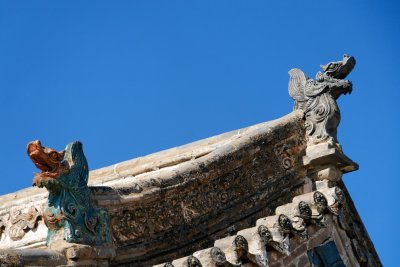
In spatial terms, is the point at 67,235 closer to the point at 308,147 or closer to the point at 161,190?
the point at 161,190

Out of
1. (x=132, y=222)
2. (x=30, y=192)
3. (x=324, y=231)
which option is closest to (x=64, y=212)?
(x=132, y=222)

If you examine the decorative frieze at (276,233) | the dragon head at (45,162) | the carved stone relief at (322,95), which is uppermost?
the carved stone relief at (322,95)

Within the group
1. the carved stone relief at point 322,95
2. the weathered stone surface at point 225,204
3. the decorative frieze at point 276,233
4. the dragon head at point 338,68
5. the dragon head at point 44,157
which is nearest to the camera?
the dragon head at point 44,157

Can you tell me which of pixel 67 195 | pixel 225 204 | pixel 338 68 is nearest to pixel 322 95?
pixel 338 68

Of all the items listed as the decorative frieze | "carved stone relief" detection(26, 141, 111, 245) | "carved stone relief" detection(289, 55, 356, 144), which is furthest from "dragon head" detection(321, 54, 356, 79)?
"carved stone relief" detection(26, 141, 111, 245)

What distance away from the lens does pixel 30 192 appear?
56.0 feet

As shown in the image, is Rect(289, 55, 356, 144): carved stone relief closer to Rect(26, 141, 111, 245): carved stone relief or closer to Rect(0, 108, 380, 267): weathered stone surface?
Rect(0, 108, 380, 267): weathered stone surface

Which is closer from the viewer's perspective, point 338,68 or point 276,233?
point 276,233

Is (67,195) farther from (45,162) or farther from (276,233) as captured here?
(276,233)

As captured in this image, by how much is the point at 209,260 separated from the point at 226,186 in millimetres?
3040

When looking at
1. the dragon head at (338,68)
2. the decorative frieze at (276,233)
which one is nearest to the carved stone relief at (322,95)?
the dragon head at (338,68)

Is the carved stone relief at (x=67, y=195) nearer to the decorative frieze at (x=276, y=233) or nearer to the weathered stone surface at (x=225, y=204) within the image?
the weathered stone surface at (x=225, y=204)

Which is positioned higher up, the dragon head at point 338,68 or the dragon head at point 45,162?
the dragon head at point 338,68

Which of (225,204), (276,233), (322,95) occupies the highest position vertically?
(322,95)
